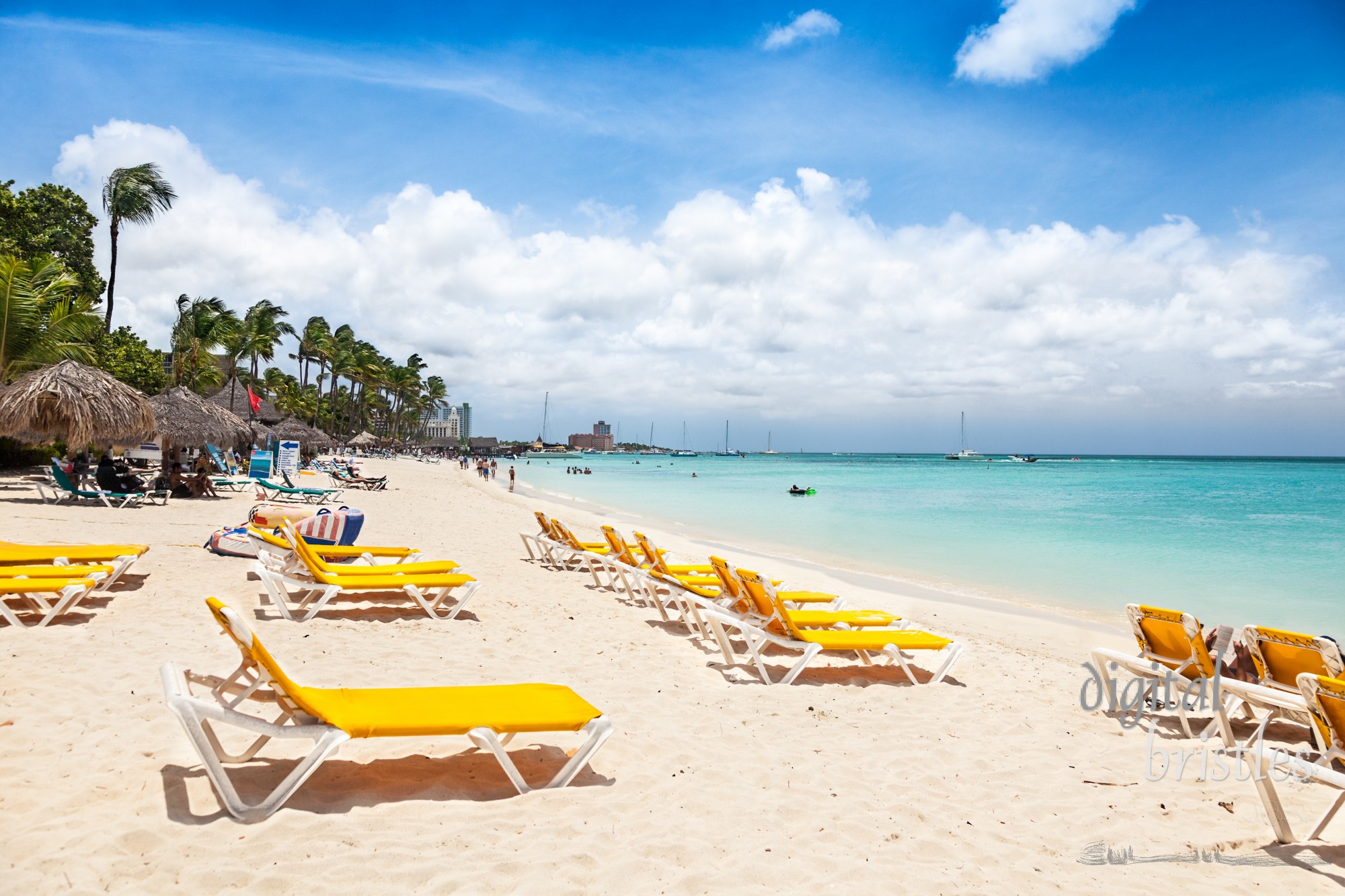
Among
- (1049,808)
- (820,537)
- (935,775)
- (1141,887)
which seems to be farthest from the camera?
(820,537)

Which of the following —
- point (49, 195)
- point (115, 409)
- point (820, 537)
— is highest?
point (49, 195)

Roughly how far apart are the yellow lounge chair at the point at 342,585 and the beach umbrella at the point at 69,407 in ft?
32.8

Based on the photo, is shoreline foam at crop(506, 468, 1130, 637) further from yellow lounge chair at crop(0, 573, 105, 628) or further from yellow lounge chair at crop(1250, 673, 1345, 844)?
yellow lounge chair at crop(0, 573, 105, 628)

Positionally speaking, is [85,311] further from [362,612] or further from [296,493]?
[362,612]

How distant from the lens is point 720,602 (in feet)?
22.0

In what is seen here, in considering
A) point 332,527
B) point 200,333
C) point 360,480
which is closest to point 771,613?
point 332,527

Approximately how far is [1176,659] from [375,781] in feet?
16.6

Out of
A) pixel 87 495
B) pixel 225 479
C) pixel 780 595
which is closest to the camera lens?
pixel 780 595

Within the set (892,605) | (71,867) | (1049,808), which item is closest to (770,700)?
(1049,808)

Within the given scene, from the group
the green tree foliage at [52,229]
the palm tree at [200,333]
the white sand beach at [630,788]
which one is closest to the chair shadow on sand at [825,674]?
the white sand beach at [630,788]

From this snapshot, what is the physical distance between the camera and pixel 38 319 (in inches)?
704

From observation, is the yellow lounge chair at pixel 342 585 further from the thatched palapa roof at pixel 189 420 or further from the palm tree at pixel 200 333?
the palm tree at pixel 200 333

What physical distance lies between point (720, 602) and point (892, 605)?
430 centimetres

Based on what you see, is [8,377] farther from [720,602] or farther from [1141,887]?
[1141,887]
